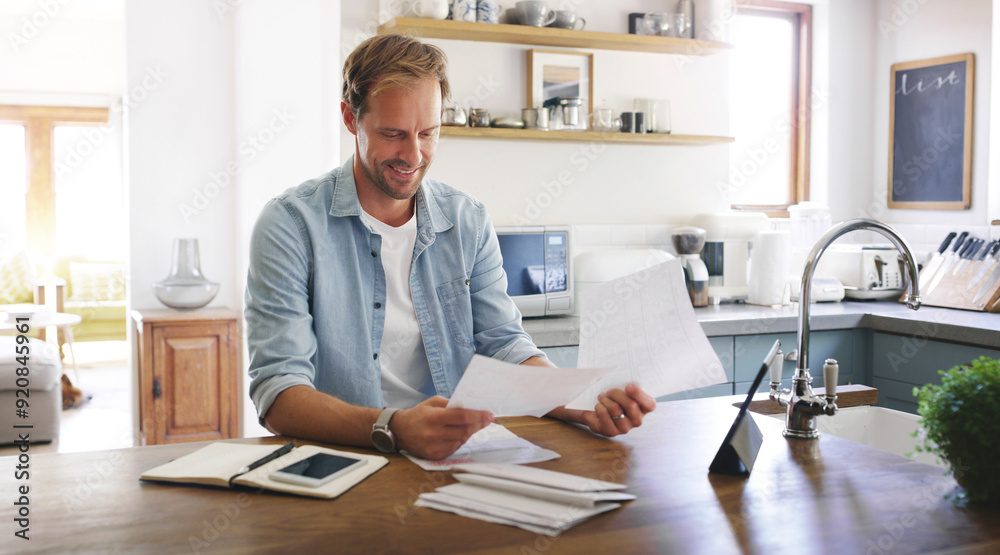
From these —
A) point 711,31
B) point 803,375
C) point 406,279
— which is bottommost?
point 803,375

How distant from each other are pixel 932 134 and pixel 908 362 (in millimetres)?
1333

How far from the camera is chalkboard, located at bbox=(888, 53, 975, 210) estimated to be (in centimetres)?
359

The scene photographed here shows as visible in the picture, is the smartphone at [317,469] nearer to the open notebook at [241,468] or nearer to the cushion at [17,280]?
the open notebook at [241,468]

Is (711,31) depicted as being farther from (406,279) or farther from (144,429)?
(144,429)

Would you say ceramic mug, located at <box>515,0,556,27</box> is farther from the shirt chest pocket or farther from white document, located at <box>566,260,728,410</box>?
white document, located at <box>566,260,728,410</box>

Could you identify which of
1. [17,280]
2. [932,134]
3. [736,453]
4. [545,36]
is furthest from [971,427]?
[17,280]

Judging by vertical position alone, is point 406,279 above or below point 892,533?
above

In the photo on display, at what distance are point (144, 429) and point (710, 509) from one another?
11.9ft

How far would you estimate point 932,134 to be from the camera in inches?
147

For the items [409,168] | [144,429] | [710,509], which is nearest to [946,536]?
[710,509]

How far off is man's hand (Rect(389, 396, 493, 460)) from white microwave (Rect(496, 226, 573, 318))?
182 cm

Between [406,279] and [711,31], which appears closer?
[406,279]

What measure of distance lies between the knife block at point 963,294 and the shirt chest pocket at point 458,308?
7.29ft

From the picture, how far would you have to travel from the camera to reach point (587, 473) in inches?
43.2
